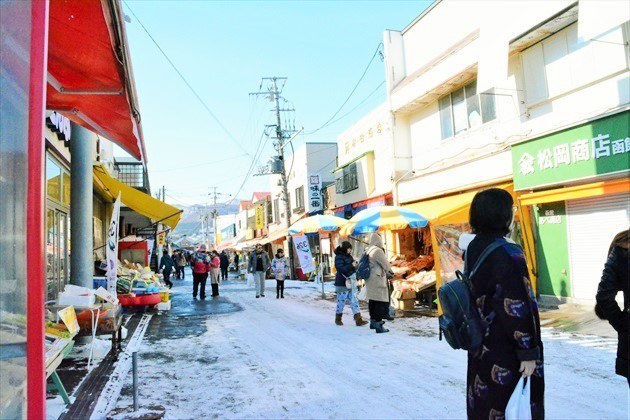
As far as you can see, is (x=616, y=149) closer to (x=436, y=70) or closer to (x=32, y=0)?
(x=436, y=70)

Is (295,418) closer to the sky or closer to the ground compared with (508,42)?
closer to the ground

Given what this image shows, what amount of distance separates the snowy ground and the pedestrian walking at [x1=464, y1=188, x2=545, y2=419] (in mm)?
1848

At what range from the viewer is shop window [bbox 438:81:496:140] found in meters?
13.4

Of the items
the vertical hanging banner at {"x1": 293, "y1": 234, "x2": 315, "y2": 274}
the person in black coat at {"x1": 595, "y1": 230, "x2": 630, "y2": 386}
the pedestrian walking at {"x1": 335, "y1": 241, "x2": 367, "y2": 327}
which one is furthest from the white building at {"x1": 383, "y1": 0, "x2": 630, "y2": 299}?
the person in black coat at {"x1": 595, "y1": 230, "x2": 630, "y2": 386}

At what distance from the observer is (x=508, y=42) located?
1144 cm

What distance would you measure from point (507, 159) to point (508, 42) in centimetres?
282

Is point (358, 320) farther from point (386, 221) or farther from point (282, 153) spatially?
point (282, 153)

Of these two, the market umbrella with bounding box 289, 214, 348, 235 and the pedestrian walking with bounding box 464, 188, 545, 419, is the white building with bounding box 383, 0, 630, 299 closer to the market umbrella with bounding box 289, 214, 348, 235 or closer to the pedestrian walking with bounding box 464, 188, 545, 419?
the market umbrella with bounding box 289, 214, 348, 235

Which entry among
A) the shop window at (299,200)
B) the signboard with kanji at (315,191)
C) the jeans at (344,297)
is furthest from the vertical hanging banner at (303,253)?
the shop window at (299,200)

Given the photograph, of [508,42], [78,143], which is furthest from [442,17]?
[78,143]

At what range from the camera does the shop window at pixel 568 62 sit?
9477mm

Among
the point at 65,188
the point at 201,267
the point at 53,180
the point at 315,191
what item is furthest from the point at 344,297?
the point at 315,191

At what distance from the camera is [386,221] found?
11.2 metres

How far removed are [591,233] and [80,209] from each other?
10290 mm
